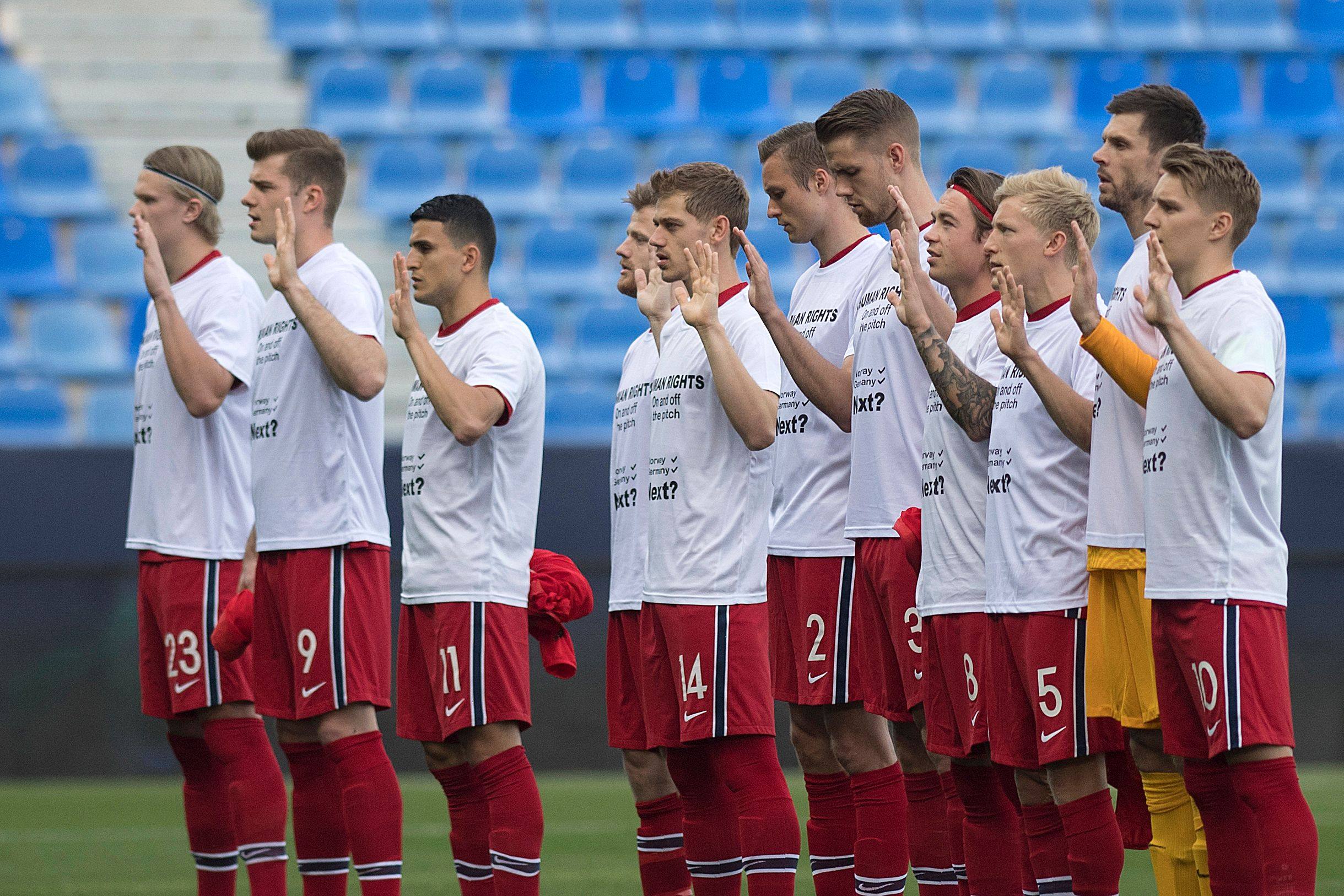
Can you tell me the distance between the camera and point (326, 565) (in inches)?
176

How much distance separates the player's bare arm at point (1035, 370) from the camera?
3.73 metres

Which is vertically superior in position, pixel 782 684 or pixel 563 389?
pixel 563 389

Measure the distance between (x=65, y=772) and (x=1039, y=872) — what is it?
233 inches

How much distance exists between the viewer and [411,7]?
12.4 metres

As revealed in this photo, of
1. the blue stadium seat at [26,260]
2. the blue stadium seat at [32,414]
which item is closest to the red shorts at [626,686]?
the blue stadium seat at [32,414]

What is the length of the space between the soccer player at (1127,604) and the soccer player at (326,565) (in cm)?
183

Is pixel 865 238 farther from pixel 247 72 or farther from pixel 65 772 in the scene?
pixel 247 72

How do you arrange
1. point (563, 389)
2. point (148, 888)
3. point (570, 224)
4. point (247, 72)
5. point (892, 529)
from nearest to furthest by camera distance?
point (892, 529)
point (148, 888)
point (563, 389)
point (570, 224)
point (247, 72)

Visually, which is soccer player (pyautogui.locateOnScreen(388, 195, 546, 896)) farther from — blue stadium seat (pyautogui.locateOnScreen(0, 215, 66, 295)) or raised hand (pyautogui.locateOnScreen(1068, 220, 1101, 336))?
blue stadium seat (pyautogui.locateOnScreen(0, 215, 66, 295))

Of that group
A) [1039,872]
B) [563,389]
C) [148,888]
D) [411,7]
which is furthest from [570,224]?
[1039,872]

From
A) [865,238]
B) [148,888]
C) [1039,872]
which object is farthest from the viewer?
[148,888]

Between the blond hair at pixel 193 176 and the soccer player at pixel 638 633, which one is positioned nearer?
the soccer player at pixel 638 633

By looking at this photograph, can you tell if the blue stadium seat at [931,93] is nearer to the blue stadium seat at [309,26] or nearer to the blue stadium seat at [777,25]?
the blue stadium seat at [777,25]


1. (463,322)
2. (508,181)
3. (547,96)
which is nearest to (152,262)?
(463,322)
